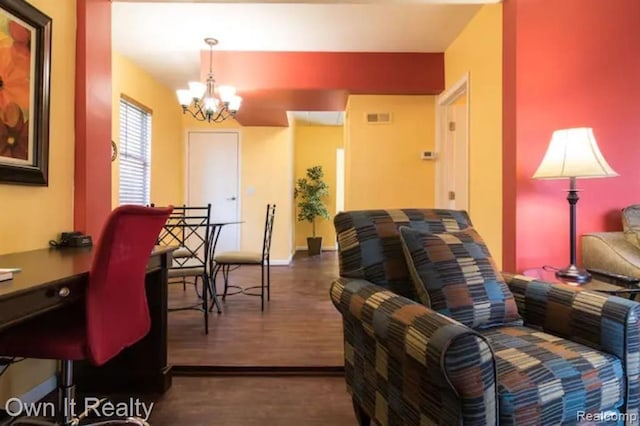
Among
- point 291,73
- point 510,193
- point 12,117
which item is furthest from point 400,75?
point 12,117

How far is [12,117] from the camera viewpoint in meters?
1.68

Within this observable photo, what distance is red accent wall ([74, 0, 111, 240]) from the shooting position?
2.15m

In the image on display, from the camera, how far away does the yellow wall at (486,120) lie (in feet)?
8.90

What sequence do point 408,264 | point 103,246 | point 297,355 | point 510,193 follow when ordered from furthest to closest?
point 297,355 < point 510,193 < point 408,264 < point 103,246

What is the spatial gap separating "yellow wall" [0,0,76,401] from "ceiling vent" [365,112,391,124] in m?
2.77

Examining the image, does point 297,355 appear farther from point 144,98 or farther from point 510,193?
point 144,98

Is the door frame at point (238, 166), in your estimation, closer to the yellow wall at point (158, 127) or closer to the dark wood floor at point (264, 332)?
the yellow wall at point (158, 127)

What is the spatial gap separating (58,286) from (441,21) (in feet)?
10.6

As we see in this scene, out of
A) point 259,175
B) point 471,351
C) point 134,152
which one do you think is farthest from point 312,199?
point 471,351

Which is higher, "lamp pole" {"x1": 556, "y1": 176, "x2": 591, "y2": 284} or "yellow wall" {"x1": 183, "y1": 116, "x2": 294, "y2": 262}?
"yellow wall" {"x1": 183, "y1": 116, "x2": 294, "y2": 262}

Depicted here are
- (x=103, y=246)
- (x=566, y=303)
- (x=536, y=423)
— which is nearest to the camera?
(x=536, y=423)

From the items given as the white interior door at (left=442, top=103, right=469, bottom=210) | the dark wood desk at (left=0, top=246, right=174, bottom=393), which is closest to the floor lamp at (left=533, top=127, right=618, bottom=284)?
the white interior door at (left=442, top=103, right=469, bottom=210)

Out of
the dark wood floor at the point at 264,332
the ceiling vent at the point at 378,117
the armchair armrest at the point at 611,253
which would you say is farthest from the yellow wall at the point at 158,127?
the armchair armrest at the point at 611,253

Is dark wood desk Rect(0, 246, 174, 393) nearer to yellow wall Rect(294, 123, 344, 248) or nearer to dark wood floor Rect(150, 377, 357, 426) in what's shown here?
dark wood floor Rect(150, 377, 357, 426)
